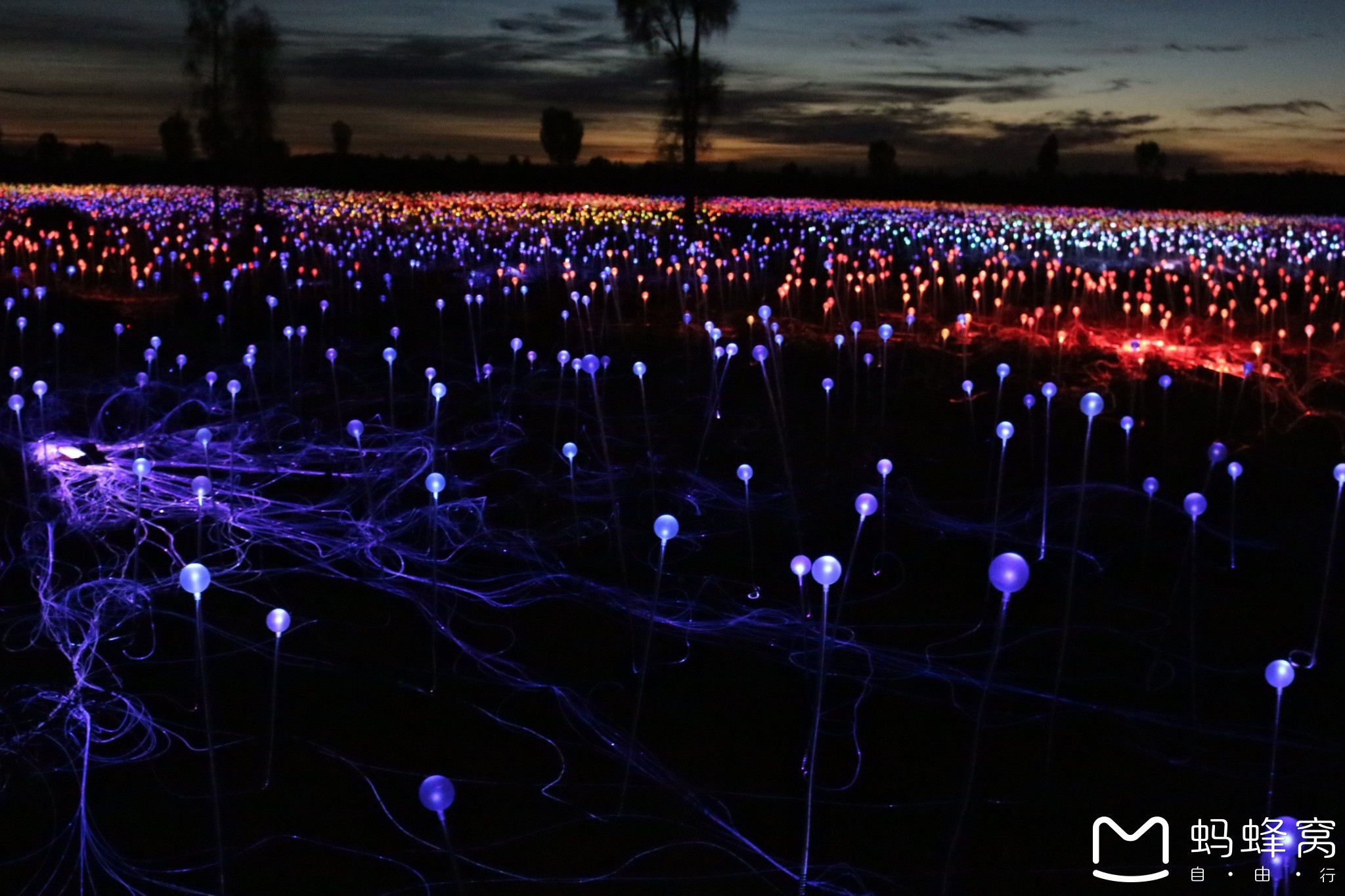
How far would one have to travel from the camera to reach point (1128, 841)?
3709mm

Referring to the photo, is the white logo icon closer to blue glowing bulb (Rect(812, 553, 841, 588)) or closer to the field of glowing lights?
the field of glowing lights

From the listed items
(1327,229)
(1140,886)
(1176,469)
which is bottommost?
(1140,886)

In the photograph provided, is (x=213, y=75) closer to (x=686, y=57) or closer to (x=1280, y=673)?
(x=686, y=57)

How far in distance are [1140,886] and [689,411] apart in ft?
21.2

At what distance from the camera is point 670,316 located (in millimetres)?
14906

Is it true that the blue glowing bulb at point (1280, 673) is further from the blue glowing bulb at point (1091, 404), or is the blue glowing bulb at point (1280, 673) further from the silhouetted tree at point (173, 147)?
the silhouetted tree at point (173, 147)

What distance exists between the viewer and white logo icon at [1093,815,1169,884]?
139 inches

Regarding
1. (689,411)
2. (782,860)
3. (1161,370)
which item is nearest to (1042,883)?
(782,860)

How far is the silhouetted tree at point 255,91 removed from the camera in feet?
86.3

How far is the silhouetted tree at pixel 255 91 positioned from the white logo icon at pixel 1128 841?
25.4m

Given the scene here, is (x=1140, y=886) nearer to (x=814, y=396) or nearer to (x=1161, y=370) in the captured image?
(x=814, y=396)

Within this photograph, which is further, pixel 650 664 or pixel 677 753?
pixel 650 664

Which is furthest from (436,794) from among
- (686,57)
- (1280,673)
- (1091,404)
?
(686,57)

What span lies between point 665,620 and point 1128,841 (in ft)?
7.50
